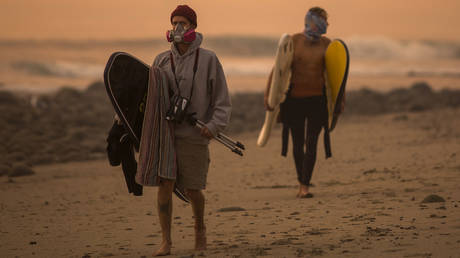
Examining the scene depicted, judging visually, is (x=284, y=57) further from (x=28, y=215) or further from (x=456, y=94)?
(x=456, y=94)

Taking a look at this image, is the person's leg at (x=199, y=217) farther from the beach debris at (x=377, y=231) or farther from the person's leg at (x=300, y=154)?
the person's leg at (x=300, y=154)

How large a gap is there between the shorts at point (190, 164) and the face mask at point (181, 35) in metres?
0.70

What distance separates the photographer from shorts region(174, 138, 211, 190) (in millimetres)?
5586

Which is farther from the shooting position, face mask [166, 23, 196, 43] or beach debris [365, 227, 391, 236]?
beach debris [365, 227, 391, 236]

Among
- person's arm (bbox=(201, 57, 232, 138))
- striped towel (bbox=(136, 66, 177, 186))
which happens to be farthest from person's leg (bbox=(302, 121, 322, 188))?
striped towel (bbox=(136, 66, 177, 186))

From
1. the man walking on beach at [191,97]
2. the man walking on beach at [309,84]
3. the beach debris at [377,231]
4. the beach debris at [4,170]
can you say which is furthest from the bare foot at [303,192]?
the beach debris at [4,170]

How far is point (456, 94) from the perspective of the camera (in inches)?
949

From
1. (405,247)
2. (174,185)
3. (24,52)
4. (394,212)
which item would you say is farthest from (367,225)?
(24,52)

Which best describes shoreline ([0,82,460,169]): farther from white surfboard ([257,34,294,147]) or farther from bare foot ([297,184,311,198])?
bare foot ([297,184,311,198])

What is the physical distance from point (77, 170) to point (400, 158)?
5102 mm

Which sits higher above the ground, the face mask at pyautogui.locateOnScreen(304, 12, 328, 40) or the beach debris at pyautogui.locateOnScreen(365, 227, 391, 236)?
the face mask at pyautogui.locateOnScreen(304, 12, 328, 40)

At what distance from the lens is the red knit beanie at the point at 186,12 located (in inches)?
221

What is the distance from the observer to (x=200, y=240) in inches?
228

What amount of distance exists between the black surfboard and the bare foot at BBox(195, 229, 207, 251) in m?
0.86
